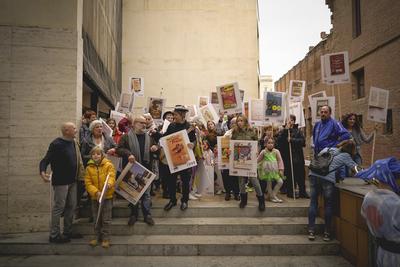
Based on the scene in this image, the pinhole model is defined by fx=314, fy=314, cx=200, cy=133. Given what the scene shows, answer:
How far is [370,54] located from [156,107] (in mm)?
12624

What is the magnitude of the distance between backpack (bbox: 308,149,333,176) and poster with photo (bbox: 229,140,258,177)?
4.21 feet

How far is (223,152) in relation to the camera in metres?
7.01

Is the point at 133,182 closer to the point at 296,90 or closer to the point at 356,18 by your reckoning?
the point at 296,90

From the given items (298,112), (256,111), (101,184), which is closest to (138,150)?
(101,184)

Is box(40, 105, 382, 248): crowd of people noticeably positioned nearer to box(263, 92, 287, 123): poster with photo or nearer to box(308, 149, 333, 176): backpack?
box(308, 149, 333, 176): backpack

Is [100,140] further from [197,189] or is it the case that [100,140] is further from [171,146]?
[197,189]

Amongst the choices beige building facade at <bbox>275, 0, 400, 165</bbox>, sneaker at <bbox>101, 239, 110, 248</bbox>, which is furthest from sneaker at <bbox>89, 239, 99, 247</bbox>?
beige building facade at <bbox>275, 0, 400, 165</bbox>

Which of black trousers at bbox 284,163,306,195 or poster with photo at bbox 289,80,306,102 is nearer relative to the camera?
black trousers at bbox 284,163,306,195

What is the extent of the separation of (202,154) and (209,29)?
1448 centimetres

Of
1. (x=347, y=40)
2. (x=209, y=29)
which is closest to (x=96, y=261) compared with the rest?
(x=209, y=29)

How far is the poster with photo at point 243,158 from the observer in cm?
625

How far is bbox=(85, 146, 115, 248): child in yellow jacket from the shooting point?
5.18m

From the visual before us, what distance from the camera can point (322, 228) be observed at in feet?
18.6

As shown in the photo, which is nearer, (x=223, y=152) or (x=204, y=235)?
(x=204, y=235)
